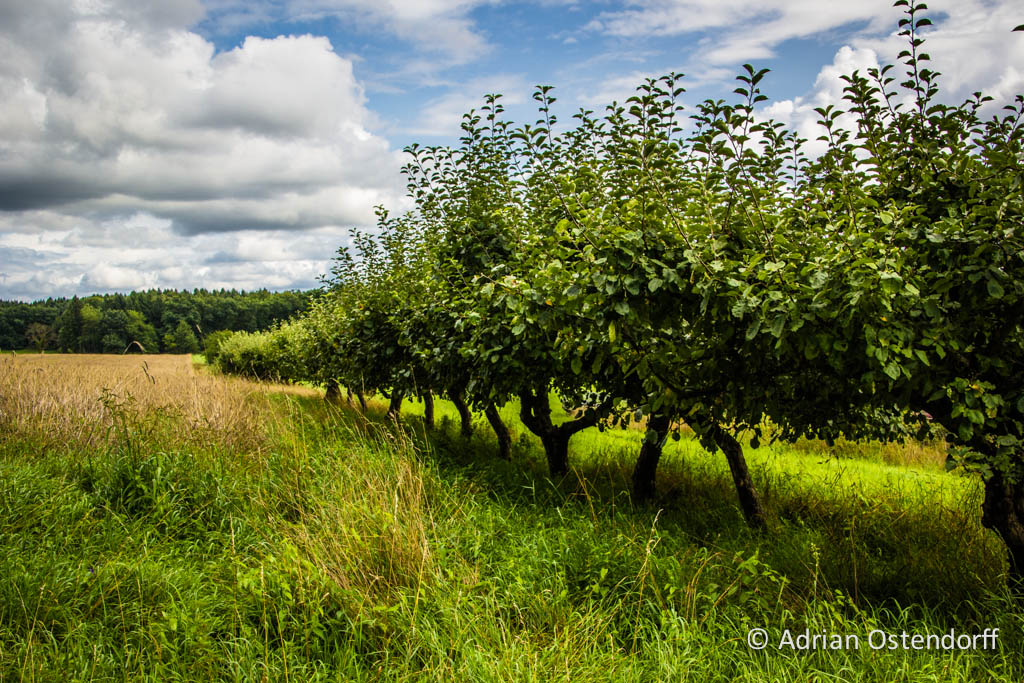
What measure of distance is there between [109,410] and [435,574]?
5.96 meters

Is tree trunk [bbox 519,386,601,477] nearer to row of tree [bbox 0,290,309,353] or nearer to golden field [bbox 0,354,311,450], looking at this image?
golden field [bbox 0,354,311,450]

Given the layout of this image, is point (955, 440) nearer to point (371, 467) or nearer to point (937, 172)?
point (937, 172)

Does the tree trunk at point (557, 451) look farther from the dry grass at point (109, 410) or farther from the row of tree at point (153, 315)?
the row of tree at point (153, 315)

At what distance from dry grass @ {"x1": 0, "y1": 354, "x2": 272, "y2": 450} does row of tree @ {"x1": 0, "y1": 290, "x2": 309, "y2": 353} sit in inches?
1253

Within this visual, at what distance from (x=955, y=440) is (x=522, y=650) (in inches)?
133

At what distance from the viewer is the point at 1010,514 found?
→ 3.83 metres

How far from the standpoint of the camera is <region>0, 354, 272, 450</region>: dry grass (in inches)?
266

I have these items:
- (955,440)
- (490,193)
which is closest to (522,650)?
(955,440)

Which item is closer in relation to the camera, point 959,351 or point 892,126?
point 959,351

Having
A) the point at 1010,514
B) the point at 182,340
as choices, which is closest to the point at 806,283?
the point at 1010,514

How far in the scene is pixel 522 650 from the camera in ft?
10.6

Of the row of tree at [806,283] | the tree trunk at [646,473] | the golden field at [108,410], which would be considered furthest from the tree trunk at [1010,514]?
the golden field at [108,410]

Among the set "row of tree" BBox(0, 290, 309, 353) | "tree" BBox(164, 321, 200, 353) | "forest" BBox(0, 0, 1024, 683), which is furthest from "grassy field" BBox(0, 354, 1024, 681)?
"tree" BBox(164, 321, 200, 353)

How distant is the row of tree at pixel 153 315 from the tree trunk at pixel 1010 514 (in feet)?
132
